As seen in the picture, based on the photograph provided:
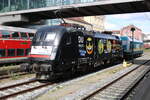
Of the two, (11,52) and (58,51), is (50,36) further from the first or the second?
(11,52)

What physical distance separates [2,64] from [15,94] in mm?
10805

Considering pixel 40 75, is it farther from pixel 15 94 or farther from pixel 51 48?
pixel 15 94

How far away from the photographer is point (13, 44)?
20828mm

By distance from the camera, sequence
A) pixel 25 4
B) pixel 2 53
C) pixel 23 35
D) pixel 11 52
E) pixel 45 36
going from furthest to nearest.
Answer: pixel 25 4
pixel 23 35
pixel 11 52
pixel 2 53
pixel 45 36

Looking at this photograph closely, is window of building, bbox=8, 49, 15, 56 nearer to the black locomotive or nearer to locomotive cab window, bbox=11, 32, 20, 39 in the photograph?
locomotive cab window, bbox=11, 32, 20, 39

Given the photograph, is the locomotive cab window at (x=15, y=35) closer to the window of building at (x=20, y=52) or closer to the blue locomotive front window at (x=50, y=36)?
the window of building at (x=20, y=52)

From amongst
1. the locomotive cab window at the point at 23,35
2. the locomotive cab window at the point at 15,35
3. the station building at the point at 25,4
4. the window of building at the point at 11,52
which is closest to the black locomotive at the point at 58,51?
the window of building at the point at 11,52

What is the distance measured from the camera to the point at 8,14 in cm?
4078

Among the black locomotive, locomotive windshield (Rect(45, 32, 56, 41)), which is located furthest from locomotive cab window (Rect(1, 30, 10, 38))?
locomotive windshield (Rect(45, 32, 56, 41))

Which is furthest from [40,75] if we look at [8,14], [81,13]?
[8,14]

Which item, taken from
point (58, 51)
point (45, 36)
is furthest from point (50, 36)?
point (58, 51)

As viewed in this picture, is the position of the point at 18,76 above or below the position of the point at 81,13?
below

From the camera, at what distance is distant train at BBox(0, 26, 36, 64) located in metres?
19.8

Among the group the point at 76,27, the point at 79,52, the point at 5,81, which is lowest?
the point at 5,81
